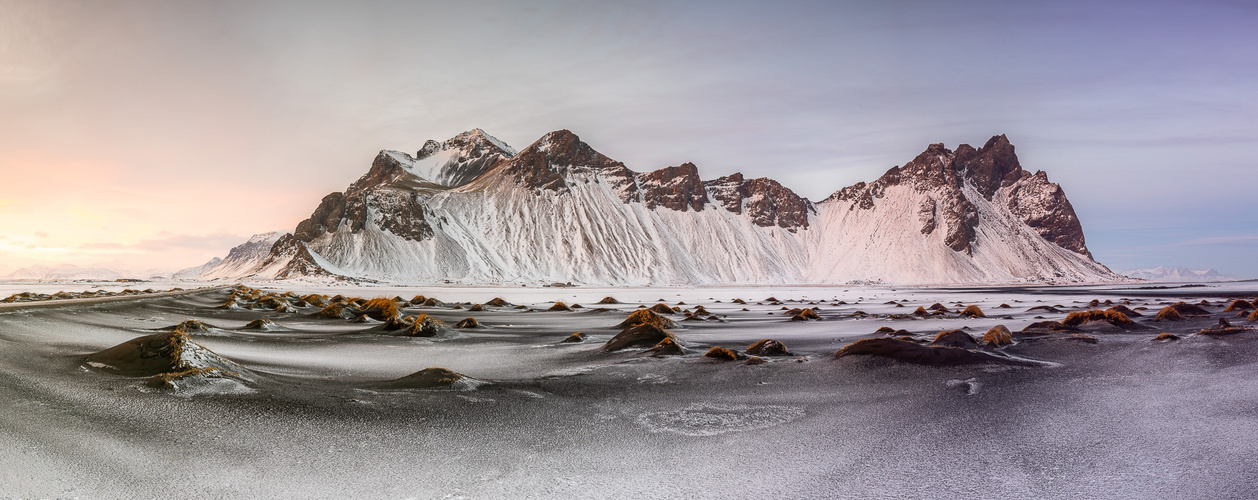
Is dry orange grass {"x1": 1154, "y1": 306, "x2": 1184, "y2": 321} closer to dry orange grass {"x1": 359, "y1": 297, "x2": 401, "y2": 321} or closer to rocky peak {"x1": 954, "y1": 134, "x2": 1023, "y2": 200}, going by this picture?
dry orange grass {"x1": 359, "y1": 297, "x2": 401, "y2": 321}

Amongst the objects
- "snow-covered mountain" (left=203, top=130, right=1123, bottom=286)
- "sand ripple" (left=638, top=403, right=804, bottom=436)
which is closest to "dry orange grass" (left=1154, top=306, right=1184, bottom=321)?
"sand ripple" (left=638, top=403, right=804, bottom=436)

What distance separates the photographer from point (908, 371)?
9.42 m

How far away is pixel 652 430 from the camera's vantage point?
6.52 m

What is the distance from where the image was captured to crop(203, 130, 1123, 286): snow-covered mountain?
122062 mm

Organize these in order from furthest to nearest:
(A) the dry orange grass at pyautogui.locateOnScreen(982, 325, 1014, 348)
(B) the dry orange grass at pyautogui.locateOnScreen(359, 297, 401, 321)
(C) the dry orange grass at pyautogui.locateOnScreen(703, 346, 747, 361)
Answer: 1. (B) the dry orange grass at pyautogui.locateOnScreen(359, 297, 401, 321)
2. (A) the dry orange grass at pyautogui.locateOnScreen(982, 325, 1014, 348)
3. (C) the dry orange grass at pyautogui.locateOnScreen(703, 346, 747, 361)

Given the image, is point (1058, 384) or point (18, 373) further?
point (1058, 384)

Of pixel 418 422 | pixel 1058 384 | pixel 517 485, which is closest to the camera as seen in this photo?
pixel 517 485

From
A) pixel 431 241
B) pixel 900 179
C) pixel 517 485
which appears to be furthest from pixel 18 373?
pixel 900 179

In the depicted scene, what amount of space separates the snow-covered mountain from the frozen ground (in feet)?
354

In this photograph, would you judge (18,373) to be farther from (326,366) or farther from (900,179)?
(900,179)

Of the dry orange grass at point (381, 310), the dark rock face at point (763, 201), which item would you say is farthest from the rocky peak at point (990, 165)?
the dry orange grass at point (381, 310)

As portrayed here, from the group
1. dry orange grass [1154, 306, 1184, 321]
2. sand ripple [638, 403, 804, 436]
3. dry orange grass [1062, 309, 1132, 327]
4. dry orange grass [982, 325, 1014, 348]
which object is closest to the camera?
sand ripple [638, 403, 804, 436]

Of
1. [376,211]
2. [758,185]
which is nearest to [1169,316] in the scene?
[376,211]

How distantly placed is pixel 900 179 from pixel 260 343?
181m
